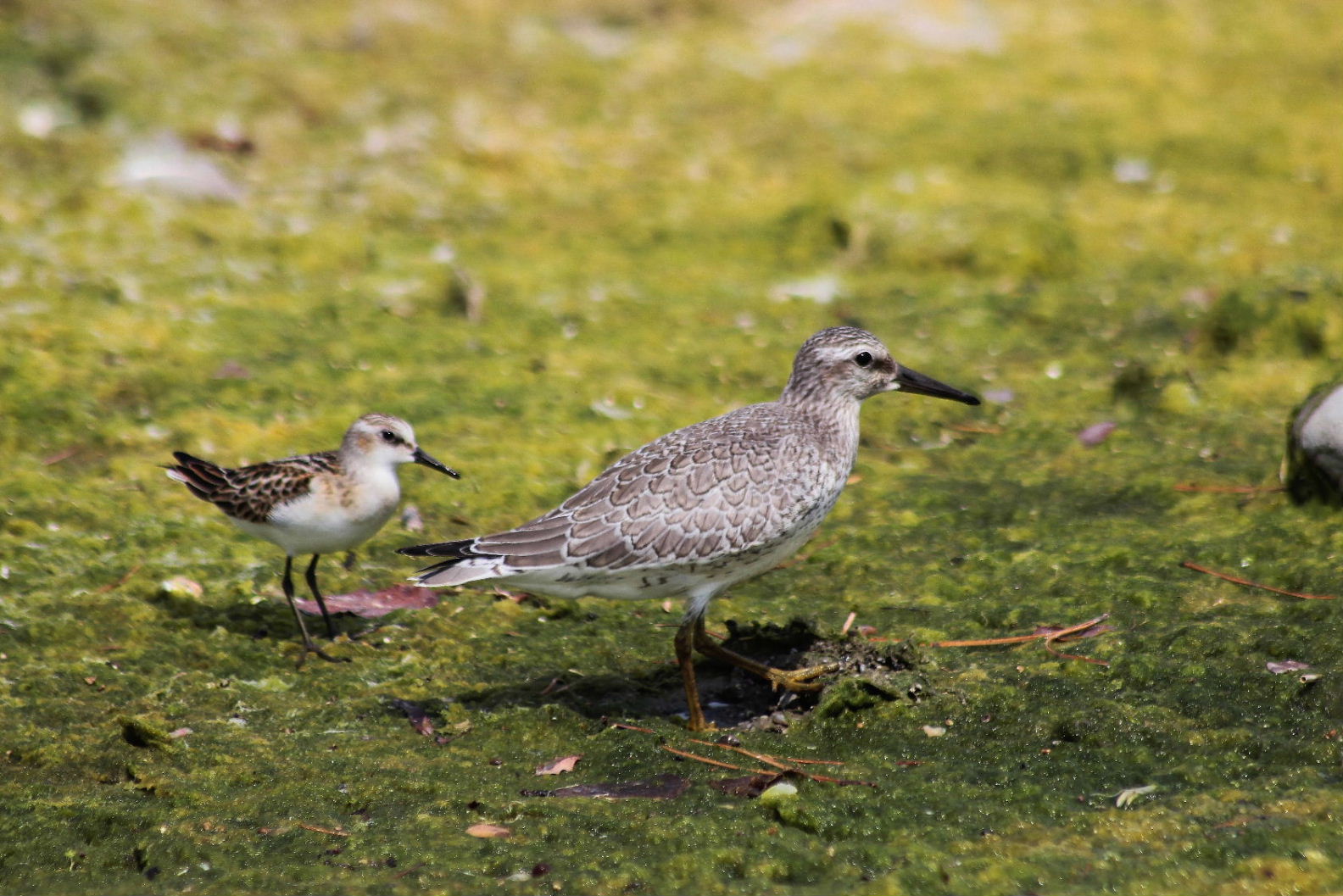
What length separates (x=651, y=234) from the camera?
36.8ft

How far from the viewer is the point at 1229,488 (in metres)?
7.40

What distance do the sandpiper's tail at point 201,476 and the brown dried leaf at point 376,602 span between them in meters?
0.65

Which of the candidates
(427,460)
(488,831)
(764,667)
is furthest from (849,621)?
(488,831)

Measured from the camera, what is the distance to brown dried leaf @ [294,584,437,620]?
269 inches

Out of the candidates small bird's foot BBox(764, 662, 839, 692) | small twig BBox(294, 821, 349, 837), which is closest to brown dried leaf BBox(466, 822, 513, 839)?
small twig BBox(294, 821, 349, 837)

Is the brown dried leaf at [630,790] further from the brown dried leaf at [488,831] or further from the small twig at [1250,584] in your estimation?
the small twig at [1250,584]

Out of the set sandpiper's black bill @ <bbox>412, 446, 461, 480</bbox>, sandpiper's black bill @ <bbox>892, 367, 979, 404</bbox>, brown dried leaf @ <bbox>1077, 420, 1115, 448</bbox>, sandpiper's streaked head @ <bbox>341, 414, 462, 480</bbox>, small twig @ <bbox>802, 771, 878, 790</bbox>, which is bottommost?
brown dried leaf @ <bbox>1077, 420, 1115, 448</bbox>

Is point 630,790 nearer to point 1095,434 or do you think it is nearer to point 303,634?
point 303,634

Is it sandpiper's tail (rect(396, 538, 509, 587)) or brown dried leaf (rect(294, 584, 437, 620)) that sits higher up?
sandpiper's tail (rect(396, 538, 509, 587))

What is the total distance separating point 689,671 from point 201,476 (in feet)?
8.31

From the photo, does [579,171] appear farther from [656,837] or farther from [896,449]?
[656,837]

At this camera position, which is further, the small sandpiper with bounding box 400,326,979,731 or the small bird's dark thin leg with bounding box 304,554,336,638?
the small bird's dark thin leg with bounding box 304,554,336,638

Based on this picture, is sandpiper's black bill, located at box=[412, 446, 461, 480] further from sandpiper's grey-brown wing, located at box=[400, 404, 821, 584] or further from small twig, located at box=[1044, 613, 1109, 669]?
small twig, located at box=[1044, 613, 1109, 669]

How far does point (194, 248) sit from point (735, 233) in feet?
13.2
